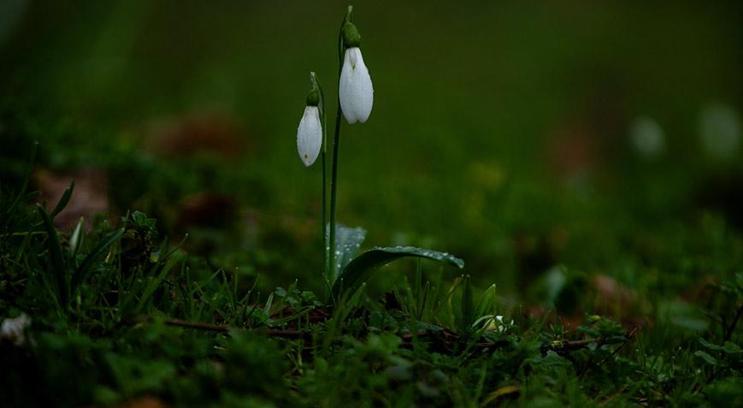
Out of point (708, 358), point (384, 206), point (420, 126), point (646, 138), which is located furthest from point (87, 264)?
point (420, 126)

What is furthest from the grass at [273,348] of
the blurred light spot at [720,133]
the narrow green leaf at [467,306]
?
the blurred light spot at [720,133]

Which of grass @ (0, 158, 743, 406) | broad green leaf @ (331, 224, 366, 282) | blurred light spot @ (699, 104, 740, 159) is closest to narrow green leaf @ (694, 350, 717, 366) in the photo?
grass @ (0, 158, 743, 406)

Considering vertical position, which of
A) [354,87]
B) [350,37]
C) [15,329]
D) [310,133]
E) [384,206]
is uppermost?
[350,37]

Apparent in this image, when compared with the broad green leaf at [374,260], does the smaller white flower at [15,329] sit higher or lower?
lower

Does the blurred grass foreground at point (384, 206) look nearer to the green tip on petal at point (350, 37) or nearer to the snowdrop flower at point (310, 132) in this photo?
the snowdrop flower at point (310, 132)

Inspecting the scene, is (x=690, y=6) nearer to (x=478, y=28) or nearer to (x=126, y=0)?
(x=478, y=28)

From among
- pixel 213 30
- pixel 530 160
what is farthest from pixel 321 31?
pixel 530 160

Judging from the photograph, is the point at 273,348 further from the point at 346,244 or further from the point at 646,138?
the point at 646,138

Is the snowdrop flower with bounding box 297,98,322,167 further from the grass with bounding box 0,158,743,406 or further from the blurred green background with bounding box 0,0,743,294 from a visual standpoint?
the blurred green background with bounding box 0,0,743,294
